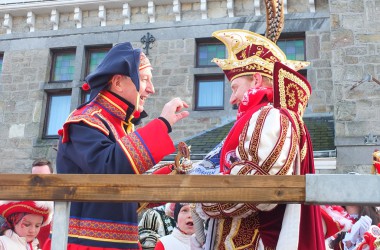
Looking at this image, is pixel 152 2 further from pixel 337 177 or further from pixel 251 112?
pixel 337 177

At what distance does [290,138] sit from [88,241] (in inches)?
43.6

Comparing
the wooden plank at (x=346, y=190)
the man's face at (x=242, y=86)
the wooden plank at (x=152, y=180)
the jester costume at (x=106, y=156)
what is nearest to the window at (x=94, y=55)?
the man's face at (x=242, y=86)

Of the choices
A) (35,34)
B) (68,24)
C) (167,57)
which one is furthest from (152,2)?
(35,34)

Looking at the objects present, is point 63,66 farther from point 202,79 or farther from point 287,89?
point 287,89

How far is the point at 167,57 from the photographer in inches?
436

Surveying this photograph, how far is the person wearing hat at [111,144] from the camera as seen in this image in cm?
Answer: 257

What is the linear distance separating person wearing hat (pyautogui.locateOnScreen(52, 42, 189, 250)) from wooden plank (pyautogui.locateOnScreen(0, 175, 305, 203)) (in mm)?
513

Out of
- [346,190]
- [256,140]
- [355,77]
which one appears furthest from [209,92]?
[346,190]

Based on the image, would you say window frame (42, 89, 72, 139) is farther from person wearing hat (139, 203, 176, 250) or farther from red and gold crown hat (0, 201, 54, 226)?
red and gold crown hat (0, 201, 54, 226)

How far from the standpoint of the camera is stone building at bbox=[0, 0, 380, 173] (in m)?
9.46

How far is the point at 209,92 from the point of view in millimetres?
10891

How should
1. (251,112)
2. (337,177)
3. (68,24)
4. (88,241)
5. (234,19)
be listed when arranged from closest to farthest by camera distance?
(337,177)
(88,241)
(251,112)
(234,19)
(68,24)

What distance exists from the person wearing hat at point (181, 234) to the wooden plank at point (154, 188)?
291cm

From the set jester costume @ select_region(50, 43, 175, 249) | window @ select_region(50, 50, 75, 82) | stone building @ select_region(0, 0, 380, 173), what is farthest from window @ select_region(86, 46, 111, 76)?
jester costume @ select_region(50, 43, 175, 249)
